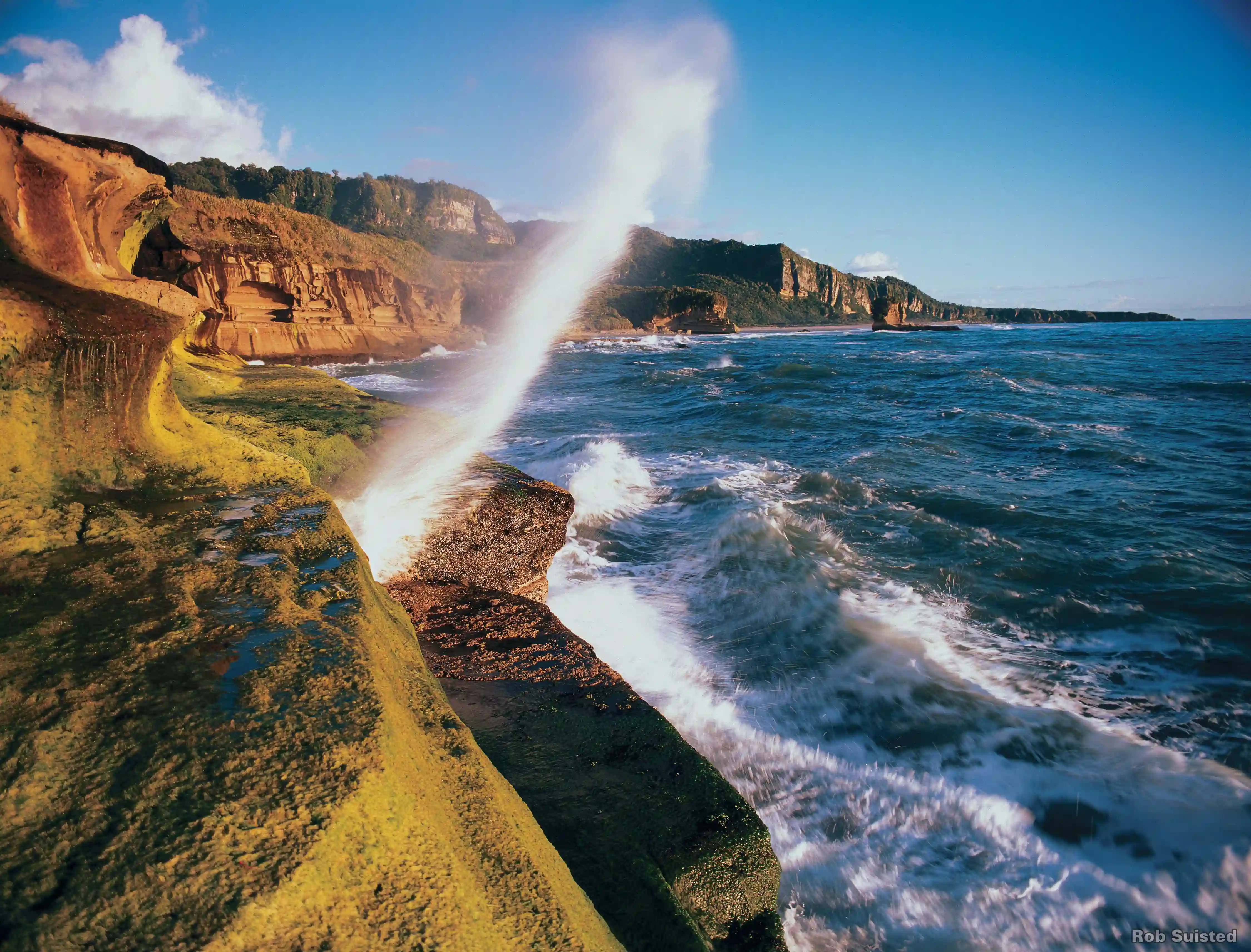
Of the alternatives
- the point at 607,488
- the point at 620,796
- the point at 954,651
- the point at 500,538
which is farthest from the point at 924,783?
the point at 607,488

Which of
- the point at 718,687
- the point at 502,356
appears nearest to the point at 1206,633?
the point at 718,687

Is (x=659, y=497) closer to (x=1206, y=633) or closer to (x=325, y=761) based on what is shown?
(x=1206, y=633)

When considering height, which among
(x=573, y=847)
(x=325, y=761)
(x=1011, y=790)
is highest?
(x=325, y=761)

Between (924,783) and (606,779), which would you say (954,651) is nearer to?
(924,783)

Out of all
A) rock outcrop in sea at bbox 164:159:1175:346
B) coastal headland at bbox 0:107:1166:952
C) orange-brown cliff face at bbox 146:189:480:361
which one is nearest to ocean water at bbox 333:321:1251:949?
coastal headland at bbox 0:107:1166:952

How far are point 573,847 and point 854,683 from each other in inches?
130

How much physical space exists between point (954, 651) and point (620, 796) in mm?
3938

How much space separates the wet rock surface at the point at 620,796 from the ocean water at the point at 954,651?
976mm

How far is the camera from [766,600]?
5965 millimetres

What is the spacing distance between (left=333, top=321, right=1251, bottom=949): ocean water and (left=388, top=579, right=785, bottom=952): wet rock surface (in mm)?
976

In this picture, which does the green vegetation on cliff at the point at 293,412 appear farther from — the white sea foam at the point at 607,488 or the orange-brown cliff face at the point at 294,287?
the orange-brown cliff face at the point at 294,287

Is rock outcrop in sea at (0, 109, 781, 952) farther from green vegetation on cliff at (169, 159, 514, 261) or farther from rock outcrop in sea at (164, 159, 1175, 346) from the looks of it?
green vegetation on cliff at (169, 159, 514, 261)

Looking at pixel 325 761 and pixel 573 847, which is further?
pixel 573 847

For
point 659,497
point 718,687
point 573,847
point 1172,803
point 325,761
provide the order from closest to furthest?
point 325,761
point 573,847
point 1172,803
point 718,687
point 659,497
